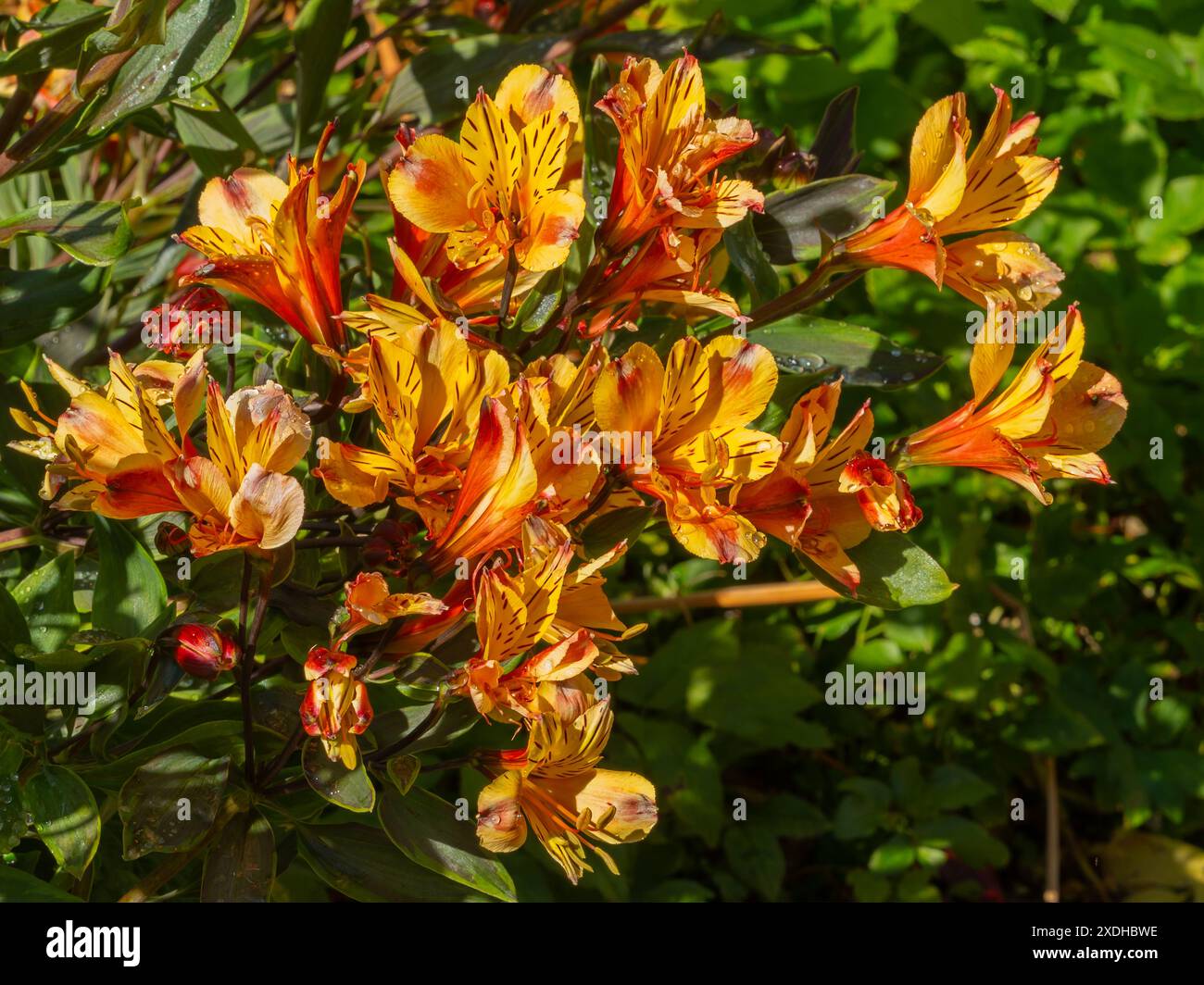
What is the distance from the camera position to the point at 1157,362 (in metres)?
1.64

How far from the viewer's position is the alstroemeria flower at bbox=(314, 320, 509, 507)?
0.62m

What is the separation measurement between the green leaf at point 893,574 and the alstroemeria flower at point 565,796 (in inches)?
7.0

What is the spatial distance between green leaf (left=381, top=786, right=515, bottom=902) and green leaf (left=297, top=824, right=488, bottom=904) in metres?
0.06

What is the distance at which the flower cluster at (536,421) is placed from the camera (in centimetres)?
61

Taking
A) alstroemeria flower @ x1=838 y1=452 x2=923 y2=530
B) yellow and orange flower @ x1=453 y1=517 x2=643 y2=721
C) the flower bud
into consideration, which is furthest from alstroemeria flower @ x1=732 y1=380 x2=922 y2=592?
the flower bud

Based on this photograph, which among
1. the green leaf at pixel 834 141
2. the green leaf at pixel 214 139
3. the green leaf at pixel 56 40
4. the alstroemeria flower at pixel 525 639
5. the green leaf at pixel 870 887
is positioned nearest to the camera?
the alstroemeria flower at pixel 525 639

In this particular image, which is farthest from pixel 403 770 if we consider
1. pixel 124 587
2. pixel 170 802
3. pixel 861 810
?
pixel 861 810

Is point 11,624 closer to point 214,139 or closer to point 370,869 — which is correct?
point 370,869

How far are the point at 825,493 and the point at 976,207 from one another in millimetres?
216

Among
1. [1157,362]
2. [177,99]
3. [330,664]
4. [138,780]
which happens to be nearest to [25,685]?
[138,780]

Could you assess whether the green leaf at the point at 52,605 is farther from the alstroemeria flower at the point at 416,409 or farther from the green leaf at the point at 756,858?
the green leaf at the point at 756,858

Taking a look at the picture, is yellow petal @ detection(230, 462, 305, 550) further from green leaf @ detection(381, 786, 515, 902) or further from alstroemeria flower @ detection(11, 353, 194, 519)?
green leaf @ detection(381, 786, 515, 902)

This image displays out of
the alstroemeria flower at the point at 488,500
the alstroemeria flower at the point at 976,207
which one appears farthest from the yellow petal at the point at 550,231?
the alstroemeria flower at the point at 976,207
